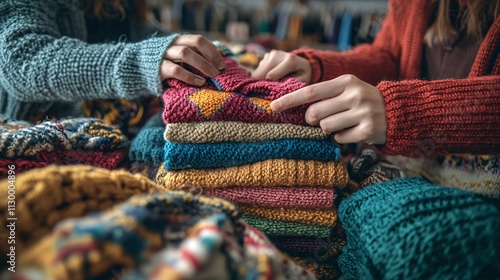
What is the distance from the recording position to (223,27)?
242 cm

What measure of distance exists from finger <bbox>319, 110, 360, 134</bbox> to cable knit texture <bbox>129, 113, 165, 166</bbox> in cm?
24

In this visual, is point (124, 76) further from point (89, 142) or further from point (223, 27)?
point (223, 27)

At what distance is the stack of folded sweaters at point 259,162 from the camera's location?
1.38 ft

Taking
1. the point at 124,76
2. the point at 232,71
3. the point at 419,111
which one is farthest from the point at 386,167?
the point at 124,76

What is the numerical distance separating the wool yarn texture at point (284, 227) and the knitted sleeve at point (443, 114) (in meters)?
0.16

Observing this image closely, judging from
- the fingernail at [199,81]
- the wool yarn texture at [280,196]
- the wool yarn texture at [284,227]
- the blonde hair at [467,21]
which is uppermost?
the blonde hair at [467,21]

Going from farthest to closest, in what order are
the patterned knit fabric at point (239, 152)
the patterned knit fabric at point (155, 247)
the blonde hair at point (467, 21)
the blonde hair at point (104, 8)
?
the blonde hair at point (104, 8) < the blonde hair at point (467, 21) < the patterned knit fabric at point (239, 152) < the patterned knit fabric at point (155, 247)

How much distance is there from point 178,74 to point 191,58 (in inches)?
1.3

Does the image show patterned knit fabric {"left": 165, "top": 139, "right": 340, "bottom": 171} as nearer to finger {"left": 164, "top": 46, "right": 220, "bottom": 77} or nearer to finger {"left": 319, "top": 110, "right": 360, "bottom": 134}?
finger {"left": 319, "top": 110, "right": 360, "bottom": 134}

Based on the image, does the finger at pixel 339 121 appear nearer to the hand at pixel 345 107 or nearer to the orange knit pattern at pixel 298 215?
the hand at pixel 345 107

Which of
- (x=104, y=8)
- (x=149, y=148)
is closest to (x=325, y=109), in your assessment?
(x=149, y=148)

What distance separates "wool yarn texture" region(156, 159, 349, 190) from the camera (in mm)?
423

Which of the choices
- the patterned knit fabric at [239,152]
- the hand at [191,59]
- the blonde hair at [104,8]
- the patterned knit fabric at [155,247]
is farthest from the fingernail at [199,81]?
the blonde hair at [104,8]

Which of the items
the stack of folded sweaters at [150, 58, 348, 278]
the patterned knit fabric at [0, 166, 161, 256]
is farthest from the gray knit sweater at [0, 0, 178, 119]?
the patterned knit fabric at [0, 166, 161, 256]
